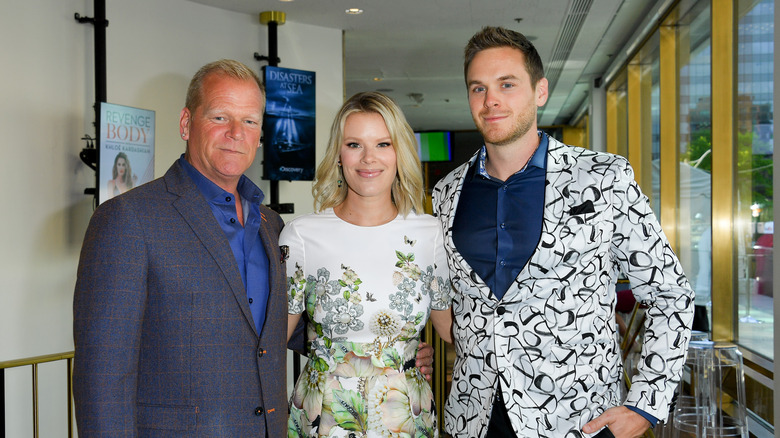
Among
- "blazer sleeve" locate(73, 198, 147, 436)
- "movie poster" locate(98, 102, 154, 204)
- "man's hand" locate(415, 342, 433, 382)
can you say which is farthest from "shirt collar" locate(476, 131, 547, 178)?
"movie poster" locate(98, 102, 154, 204)

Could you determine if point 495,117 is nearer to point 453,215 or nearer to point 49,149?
point 453,215

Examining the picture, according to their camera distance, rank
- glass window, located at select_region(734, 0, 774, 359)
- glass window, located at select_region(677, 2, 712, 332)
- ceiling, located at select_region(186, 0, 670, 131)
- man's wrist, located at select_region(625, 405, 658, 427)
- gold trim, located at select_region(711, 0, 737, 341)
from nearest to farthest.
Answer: man's wrist, located at select_region(625, 405, 658, 427) → glass window, located at select_region(734, 0, 774, 359) → gold trim, located at select_region(711, 0, 737, 341) → glass window, located at select_region(677, 2, 712, 332) → ceiling, located at select_region(186, 0, 670, 131)

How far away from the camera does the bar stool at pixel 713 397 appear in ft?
12.3

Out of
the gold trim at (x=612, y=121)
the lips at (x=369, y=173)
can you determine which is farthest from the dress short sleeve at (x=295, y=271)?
the gold trim at (x=612, y=121)

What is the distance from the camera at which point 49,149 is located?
5016 millimetres

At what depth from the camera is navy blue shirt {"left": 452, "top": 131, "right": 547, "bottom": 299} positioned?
204 cm

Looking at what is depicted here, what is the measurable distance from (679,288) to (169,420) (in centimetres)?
145

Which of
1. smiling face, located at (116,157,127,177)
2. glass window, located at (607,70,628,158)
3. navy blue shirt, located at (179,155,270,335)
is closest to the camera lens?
navy blue shirt, located at (179,155,270,335)

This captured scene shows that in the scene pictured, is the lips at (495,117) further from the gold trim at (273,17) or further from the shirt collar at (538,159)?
the gold trim at (273,17)

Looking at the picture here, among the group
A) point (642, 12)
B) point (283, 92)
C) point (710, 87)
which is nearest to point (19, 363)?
point (283, 92)

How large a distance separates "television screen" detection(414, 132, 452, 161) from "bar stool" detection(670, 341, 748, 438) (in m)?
13.0

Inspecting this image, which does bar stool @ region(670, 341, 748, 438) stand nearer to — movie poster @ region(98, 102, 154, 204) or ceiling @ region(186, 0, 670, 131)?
movie poster @ region(98, 102, 154, 204)

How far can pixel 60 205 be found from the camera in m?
5.10

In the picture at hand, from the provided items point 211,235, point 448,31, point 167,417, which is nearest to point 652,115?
point 448,31
